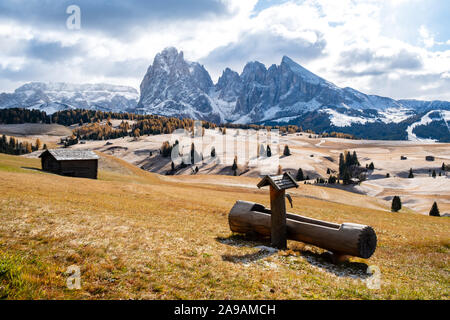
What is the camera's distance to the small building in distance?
173 ft

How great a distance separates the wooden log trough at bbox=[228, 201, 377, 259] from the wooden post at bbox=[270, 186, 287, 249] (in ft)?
1.59

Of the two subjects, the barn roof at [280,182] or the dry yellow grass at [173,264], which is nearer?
the dry yellow grass at [173,264]

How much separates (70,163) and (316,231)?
54546mm

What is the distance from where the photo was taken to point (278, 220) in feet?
46.3

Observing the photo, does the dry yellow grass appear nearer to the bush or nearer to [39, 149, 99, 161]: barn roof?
[39, 149, 99, 161]: barn roof

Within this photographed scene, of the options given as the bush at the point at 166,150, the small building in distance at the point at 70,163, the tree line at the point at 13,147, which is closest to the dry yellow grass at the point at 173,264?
the small building in distance at the point at 70,163

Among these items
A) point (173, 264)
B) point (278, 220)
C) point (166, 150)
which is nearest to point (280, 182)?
point (278, 220)

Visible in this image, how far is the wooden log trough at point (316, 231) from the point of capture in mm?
12227

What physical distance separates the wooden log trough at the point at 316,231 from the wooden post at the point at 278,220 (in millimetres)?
486

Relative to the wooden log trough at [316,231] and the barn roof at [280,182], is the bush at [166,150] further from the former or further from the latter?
the barn roof at [280,182]

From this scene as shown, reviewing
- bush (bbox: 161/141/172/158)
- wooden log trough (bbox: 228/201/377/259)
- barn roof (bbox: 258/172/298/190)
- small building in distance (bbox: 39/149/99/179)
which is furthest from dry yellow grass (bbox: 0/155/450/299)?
bush (bbox: 161/141/172/158)

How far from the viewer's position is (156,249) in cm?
1162
